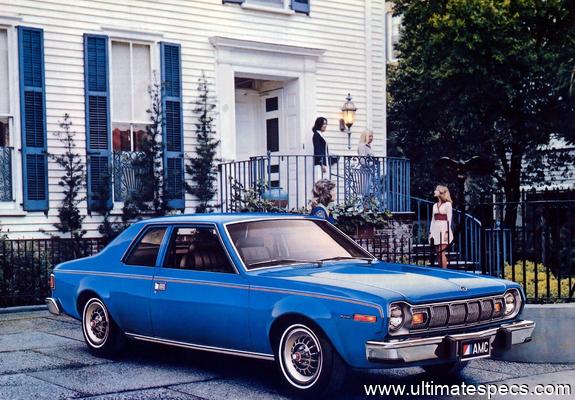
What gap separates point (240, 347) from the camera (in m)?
7.39

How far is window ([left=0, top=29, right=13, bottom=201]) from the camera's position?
47.4 ft

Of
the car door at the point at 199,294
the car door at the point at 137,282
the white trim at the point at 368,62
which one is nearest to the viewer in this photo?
the car door at the point at 199,294

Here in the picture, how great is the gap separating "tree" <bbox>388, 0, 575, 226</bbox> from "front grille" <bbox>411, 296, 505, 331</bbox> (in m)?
12.9

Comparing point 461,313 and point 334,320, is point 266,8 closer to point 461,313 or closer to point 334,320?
point 461,313

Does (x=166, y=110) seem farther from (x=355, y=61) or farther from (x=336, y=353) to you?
(x=336, y=353)

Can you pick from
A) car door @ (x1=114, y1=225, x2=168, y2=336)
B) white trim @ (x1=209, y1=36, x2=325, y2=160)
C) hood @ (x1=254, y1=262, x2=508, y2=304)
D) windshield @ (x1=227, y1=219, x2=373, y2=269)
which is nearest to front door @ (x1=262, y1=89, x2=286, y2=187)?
white trim @ (x1=209, y1=36, x2=325, y2=160)

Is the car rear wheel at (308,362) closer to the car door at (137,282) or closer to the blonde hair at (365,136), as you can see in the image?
the car door at (137,282)

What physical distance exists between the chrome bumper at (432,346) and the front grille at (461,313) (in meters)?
0.12

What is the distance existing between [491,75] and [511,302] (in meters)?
13.3

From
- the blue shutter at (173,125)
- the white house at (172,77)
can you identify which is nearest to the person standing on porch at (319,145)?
the white house at (172,77)

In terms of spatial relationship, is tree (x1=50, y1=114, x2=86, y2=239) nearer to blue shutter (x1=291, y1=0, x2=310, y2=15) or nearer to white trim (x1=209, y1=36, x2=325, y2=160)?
white trim (x1=209, y1=36, x2=325, y2=160)

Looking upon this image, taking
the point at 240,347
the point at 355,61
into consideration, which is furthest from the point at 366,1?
the point at 240,347

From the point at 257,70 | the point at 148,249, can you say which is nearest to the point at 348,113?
the point at 257,70

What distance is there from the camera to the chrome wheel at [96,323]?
870 cm
